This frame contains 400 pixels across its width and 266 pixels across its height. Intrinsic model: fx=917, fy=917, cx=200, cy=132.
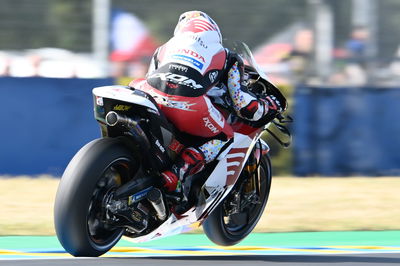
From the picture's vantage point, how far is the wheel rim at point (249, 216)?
640 cm

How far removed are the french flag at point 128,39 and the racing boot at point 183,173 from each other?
16.7 ft

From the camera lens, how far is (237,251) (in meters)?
6.35

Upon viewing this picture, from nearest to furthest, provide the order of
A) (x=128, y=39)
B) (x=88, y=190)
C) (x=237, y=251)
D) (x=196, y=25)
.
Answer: (x=88, y=190)
(x=196, y=25)
(x=237, y=251)
(x=128, y=39)

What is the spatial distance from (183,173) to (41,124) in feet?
16.9

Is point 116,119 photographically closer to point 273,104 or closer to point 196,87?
point 196,87

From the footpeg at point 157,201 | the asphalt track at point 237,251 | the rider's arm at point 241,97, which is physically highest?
the rider's arm at point 241,97

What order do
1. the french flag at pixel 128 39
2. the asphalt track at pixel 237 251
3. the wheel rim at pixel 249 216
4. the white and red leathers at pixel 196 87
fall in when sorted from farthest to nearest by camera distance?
the french flag at pixel 128 39 < the wheel rim at pixel 249 216 < the asphalt track at pixel 237 251 < the white and red leathers at pixel 196 87

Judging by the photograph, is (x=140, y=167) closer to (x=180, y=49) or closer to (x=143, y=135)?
(x=143, y=135)

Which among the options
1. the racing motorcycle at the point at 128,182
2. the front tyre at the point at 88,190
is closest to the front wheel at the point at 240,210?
the racing motorcycle at the point at 128,182

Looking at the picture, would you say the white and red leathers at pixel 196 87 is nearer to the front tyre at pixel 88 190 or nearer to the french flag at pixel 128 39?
the front tyre at pixel 88 190

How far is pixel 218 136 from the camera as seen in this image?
583 cm

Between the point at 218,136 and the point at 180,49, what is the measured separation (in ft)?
1.97

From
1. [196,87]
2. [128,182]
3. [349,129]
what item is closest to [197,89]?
[196,87]

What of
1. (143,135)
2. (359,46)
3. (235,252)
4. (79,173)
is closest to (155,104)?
(143,135)
